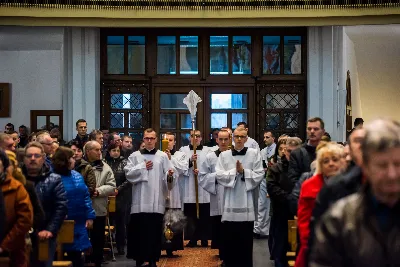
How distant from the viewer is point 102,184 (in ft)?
45.4

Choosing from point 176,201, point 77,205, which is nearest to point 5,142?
point 77,205

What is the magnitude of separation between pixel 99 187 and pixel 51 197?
377 centimetres

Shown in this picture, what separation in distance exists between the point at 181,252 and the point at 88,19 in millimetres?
6341

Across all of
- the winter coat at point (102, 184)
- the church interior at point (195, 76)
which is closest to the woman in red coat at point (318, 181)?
the winter coat at point (102, 184)

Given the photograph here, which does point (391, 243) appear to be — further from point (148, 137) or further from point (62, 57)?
point (62, 57)

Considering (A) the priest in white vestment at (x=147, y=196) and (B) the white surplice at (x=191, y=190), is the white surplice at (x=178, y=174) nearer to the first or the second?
(B) the white surplice at (x=191, y=190)

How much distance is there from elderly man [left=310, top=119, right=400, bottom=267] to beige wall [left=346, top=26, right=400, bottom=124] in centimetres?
1811

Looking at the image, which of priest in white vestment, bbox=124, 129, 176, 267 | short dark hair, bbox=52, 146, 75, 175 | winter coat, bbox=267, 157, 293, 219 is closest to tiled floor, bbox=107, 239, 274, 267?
priest in white vestment, bbox=124, 129, 176, 267

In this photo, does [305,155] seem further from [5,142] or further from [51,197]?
[5,142]

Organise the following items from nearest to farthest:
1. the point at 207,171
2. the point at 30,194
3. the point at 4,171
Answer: the point at 4,171 < the point at 30,194 < the point at 207,171

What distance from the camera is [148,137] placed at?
14523 millimetres

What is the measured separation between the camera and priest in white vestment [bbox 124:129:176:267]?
14.5 m

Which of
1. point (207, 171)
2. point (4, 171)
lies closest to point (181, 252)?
point (207, 171)

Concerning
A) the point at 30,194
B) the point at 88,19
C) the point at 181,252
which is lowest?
the point at 181,252
